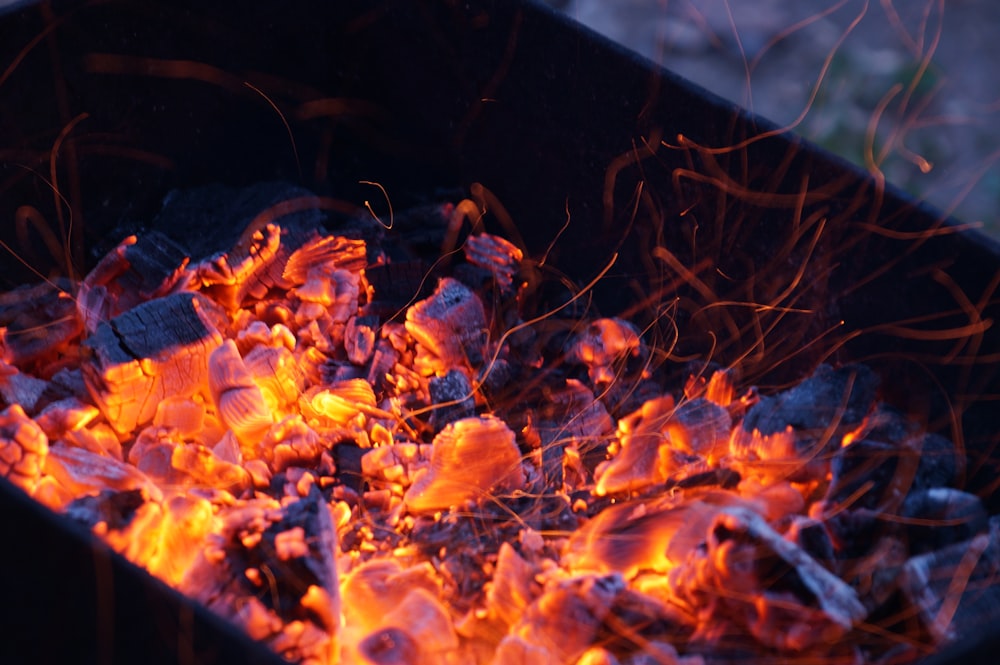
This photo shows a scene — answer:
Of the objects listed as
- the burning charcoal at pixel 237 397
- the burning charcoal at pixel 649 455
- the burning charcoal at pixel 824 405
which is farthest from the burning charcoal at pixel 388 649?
the burning charcoal at pixel 824 405

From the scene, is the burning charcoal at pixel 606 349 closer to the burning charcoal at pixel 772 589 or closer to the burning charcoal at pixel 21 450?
the burning charcoal at pixel 772 589

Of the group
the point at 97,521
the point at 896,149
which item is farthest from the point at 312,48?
the point at 896,149

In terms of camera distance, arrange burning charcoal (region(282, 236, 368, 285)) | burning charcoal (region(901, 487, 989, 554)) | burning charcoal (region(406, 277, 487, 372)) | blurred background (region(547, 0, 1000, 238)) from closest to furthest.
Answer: burning charcoal (region(901, 487, 989, 554))
burning charcoal (region(406, 277, 487, 372))
burning charcoal (region(282, 236, 368, 285))
blurred background (region(547, 0, 1000, 238))

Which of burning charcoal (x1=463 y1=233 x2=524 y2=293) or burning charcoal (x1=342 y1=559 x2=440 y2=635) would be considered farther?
burning charcoal (x1=463 y1=233 x2=524 y2=293)

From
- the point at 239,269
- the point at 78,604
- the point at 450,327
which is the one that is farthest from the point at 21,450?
the point at 450,327

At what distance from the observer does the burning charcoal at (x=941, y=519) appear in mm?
1214

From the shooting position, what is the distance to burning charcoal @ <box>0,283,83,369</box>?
1642mm

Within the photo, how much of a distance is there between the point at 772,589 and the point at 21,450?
1.08 metres

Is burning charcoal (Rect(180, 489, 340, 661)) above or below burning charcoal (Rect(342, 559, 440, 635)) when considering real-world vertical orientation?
above

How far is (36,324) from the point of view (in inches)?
66.1

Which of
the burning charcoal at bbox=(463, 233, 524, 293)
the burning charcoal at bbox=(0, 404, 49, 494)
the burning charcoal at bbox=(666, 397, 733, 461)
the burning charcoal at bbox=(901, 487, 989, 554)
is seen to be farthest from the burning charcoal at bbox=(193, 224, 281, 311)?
the burning charcoal at bbox=(901, 487, 989, 554)

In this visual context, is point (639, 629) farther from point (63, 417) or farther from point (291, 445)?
point (63, 417)

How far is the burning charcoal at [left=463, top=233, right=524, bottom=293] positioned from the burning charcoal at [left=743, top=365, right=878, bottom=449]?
64 centimetres

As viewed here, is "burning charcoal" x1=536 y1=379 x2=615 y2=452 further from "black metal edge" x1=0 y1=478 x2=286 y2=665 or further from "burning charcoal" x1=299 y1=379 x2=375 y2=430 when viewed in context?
"black metal edge" x1=0 y1=478 x2=286 y2=665
